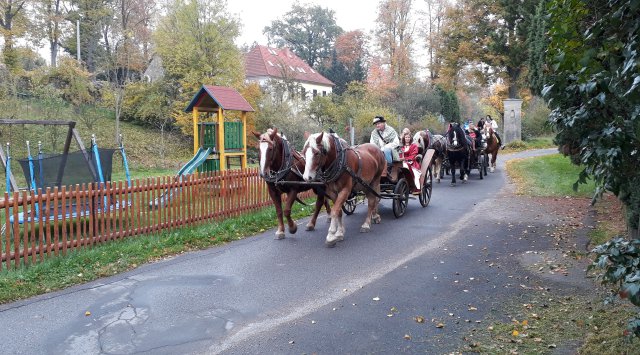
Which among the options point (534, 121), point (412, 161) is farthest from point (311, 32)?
point (412, 161)

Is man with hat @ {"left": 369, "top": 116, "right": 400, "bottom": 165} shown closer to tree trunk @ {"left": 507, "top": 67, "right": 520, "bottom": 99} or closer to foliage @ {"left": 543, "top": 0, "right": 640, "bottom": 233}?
foliage @ {"left": 543, "top": 0, "right": 640, "bottom": 233}

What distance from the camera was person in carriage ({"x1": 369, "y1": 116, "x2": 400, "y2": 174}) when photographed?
36.7 feet

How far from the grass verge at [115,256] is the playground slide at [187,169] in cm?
60

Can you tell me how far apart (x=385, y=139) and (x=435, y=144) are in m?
5.35

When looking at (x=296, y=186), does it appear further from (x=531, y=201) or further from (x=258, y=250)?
(x=531, y=201)

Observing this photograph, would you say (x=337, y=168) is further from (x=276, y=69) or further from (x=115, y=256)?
(x=276, y=69)

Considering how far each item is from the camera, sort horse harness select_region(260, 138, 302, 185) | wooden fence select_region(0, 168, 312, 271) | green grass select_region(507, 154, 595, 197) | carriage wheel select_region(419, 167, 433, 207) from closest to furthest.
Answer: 1. wooden fence select_region(0, 168, 312, 271)
2. horse harness select_region(260, 138, 302, 185)
3. carriage wheel select_region(419, 167, 433, 207)
4. green grass select_region(507, 154, 595, 197)

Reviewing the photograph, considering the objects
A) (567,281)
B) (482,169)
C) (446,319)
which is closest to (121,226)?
(446,319)

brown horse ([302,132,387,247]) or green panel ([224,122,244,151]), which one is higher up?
green panel ([224,122,244,151])

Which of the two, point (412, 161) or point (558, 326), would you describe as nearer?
point (558, 326)

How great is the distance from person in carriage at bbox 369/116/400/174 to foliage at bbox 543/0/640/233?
6.63 meters

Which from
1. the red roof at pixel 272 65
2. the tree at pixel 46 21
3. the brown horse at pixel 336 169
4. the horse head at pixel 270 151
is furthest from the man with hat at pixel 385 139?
the red roof at pixel 272 65

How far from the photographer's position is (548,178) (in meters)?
16.8

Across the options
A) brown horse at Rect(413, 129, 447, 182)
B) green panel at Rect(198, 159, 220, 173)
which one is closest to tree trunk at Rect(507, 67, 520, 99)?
brown horse at Rect(413, 129, 447, 182)
